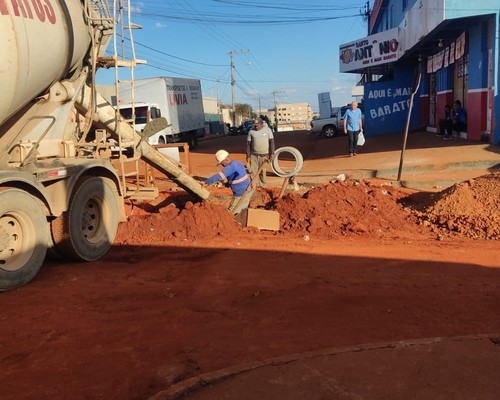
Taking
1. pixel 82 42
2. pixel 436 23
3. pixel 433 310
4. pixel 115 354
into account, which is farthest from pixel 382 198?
pixel 436 23

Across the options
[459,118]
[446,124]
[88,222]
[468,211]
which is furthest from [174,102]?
[88,222]

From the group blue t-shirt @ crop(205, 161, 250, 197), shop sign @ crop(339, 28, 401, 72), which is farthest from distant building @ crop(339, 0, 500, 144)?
blue t-shirt @ crop(205, 161, 250, 197)

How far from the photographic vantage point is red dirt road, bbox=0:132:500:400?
155 inches

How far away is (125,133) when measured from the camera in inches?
322

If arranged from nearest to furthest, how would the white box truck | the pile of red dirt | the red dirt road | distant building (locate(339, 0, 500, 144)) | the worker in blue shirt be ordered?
the red dirt road, the pile of red dirt, the worker in blue shirt, distant building (locate(339, 0, 500, 144)), the white box truck

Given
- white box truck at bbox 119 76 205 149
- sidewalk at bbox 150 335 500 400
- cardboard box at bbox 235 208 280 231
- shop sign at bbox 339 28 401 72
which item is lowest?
sidewalk at bbox 150 335 500 400

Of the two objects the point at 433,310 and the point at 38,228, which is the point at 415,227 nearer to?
the point at 433,310

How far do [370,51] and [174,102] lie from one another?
38.1ft

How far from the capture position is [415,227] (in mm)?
8461

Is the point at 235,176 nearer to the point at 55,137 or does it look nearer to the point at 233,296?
the point at 55,137

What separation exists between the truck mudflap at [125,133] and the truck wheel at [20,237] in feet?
7.10

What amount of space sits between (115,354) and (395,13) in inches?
1284

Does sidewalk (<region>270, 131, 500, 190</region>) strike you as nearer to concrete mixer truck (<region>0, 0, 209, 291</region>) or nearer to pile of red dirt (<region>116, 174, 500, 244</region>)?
pile of red dirt (<region>116, 174, 500, 244</region>)

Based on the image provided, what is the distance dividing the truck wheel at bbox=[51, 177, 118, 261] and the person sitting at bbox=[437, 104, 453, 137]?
1552 cm
